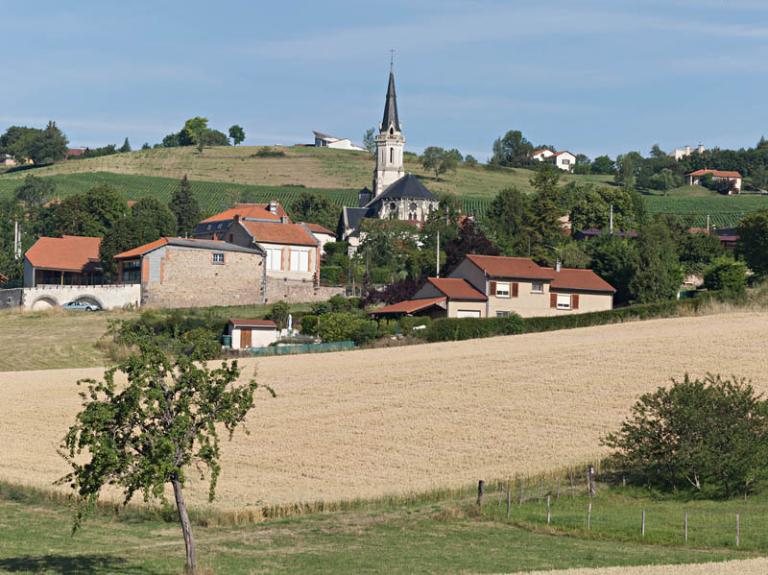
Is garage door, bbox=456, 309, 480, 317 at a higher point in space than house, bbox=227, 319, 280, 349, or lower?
higher

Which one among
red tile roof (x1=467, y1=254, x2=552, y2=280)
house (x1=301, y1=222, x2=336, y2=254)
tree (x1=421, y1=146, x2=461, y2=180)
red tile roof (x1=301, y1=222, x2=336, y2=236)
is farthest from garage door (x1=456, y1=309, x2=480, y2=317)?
tree (x1=421, y1=146, x2=461, y2=180)

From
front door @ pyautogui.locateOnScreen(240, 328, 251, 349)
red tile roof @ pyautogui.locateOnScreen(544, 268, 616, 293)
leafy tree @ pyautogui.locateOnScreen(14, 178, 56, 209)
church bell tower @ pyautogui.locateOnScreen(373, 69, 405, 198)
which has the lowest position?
front door @ pyautogui.locateOnScreen(240, 328, 251, 349)

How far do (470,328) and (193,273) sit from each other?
27.6 metres

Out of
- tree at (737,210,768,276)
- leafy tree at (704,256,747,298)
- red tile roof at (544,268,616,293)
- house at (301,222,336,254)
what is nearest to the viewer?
leafy tree at (704,256,747,298)

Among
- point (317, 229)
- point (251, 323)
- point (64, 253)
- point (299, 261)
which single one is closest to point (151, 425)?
point (251, 323)

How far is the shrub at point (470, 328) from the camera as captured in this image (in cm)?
7288

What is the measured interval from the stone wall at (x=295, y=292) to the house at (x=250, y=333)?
19.2 meters

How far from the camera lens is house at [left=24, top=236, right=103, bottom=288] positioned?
3979 inches

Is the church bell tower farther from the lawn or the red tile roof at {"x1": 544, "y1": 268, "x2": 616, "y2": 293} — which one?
the lawn

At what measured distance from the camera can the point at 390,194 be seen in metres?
144

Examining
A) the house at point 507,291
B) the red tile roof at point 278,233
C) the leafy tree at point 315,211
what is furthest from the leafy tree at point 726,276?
the leafy tree at point 315,211

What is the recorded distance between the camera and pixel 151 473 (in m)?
27.5

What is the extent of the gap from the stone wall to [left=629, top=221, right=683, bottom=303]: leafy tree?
22253mm

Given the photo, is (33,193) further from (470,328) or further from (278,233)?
(470,328)
